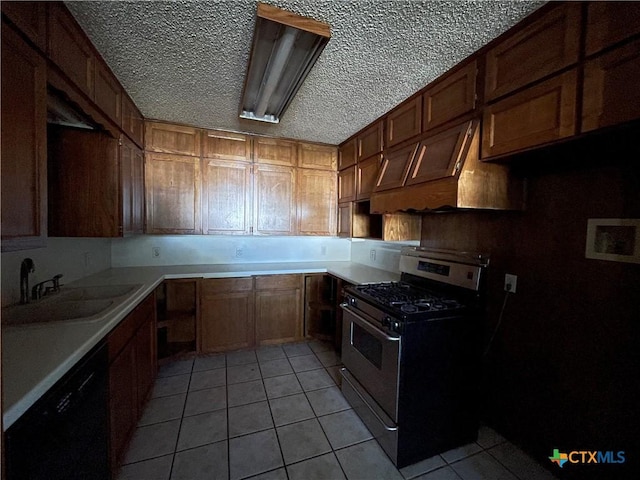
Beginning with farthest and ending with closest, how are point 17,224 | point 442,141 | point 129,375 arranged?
1. point 442,141
2. point 129,375
3. point 17,224

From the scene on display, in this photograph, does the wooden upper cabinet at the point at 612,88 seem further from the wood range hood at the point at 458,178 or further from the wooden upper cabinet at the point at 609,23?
the wood range hood at the point at 458,178

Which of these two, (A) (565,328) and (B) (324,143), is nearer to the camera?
(A) (565,328)

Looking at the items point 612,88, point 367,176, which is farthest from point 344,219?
point 612,88

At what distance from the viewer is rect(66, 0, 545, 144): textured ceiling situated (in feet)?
3.86

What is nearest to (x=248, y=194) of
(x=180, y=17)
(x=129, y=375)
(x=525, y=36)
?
(x=180, y=17)

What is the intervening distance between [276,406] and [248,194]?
202 centimetres

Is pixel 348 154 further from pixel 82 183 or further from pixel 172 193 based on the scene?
pixel 82 183

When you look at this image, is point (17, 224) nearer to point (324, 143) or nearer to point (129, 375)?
point (129, 375)

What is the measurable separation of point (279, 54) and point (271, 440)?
7.55ft

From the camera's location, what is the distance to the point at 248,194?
112 inches

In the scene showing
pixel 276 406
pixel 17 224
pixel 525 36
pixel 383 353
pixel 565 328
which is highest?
pixel 525 36

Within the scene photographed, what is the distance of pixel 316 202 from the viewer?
3.10 m

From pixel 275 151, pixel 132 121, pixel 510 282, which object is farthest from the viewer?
pixel 275 151

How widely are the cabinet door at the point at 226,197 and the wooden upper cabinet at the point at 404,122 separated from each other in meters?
1.52
